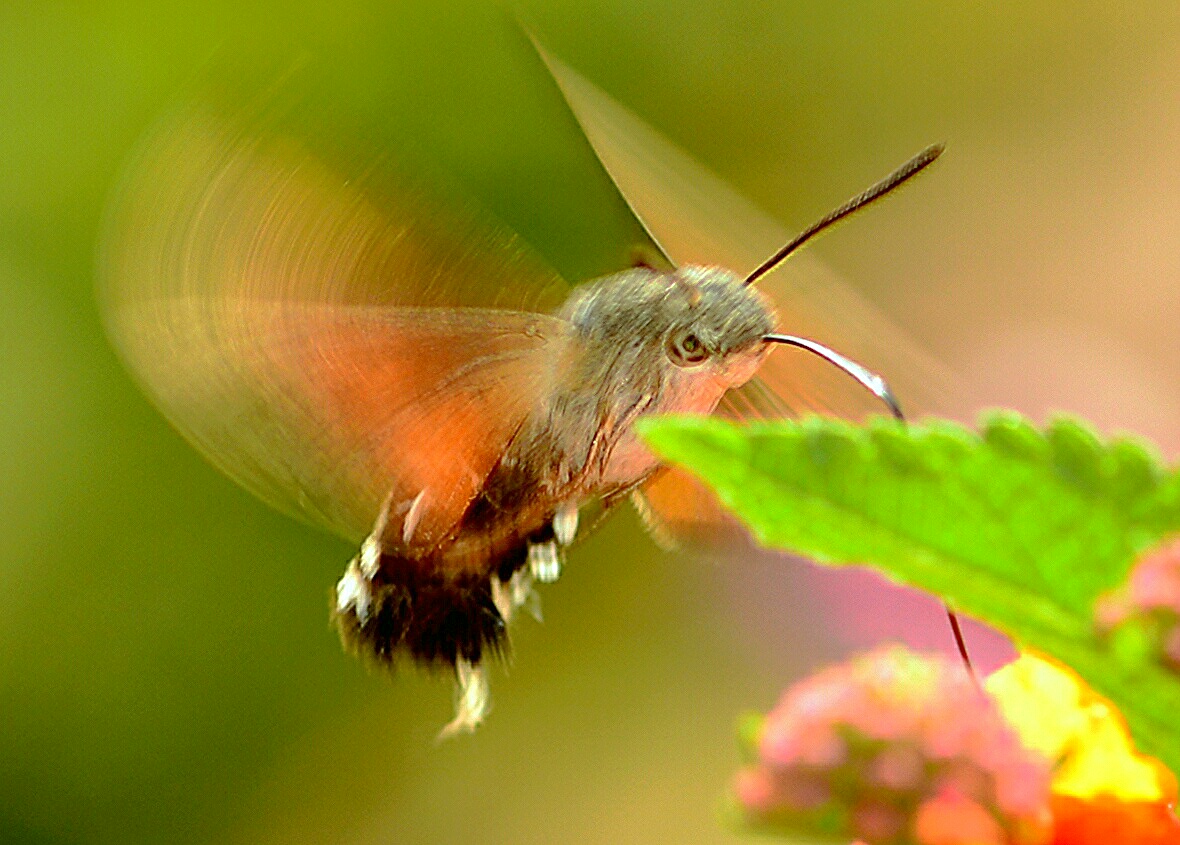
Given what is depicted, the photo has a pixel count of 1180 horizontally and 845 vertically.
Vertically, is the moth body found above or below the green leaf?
below

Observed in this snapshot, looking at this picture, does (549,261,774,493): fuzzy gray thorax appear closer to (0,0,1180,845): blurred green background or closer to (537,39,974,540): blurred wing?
(537,39,974,540): blurred wing

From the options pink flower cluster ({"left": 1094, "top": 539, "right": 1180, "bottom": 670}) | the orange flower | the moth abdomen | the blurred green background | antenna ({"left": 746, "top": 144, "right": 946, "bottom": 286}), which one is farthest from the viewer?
the blurred green background

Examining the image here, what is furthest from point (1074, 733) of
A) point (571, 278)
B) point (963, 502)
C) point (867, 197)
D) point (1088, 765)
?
point (571, 278)

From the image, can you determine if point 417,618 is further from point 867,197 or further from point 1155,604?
point 1155,604

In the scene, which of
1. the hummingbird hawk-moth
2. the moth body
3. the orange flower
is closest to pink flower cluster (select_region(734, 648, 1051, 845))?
the orange flower

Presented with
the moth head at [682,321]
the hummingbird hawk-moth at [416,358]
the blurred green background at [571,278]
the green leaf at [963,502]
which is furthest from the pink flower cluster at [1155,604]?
the blurred green background at [571,278]

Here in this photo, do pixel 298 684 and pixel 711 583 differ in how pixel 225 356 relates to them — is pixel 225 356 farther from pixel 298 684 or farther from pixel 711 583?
pixel 711 583

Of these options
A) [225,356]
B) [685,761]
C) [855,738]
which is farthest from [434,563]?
[685,761]

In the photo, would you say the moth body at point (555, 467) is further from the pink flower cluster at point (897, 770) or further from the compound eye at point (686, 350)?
the pink flower cluster at point (897, 770)
